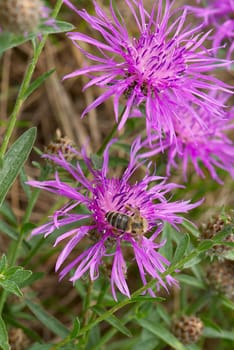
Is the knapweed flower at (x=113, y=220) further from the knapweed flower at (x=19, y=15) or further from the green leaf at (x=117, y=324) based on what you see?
the knapweed flower at (x=19, y=15)

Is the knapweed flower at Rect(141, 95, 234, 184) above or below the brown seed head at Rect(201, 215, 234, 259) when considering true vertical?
above

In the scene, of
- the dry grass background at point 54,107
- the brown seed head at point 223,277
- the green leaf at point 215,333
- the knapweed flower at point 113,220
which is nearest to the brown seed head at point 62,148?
the knapweed flower at point 113,220

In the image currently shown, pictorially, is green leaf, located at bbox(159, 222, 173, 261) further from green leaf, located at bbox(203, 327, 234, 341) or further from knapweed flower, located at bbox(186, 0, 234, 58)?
knapweed flower, located at bbox(186, 0, 234, 58)

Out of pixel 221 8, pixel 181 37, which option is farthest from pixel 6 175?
pixel 221 8

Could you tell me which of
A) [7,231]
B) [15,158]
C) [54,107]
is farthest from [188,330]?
[54,107]

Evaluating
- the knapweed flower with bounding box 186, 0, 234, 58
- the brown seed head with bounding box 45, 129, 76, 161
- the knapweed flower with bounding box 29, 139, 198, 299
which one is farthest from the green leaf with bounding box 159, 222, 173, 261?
the knapweed flower with bounding box 186, 0, 234, 58

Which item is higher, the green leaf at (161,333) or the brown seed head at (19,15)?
the brown seed head at (19,15)
